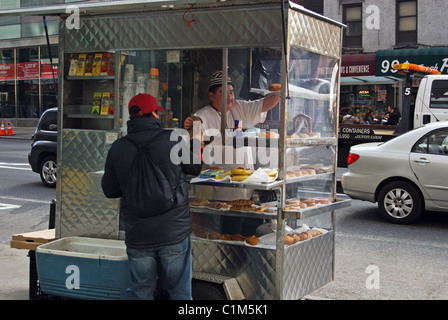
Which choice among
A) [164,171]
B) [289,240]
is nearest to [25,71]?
[289,240]

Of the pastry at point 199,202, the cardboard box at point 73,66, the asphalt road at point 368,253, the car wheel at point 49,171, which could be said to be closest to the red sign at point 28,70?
the car wheel at point 49,171

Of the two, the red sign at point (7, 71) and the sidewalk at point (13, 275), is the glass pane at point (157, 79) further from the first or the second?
the red sign at point (7, 71)

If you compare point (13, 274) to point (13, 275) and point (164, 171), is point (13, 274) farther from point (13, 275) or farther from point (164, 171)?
point (164, 171)

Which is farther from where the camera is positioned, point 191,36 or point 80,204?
point 80,204

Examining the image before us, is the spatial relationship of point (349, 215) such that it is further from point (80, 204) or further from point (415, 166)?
point (80, 204)

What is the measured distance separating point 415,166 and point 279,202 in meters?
4.97

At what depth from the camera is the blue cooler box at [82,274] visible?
4609mm

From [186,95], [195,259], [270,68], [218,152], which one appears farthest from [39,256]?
[270,68]

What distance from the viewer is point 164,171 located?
394cm

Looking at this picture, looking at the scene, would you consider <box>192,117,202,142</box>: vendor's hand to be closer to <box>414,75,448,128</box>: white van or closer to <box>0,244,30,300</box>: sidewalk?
<box>0,244,30,300</box>: sidewalk

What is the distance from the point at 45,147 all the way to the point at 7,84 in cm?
2374

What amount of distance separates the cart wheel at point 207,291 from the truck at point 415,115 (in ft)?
28.2

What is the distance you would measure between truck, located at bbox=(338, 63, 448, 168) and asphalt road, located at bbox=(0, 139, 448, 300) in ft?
8.80

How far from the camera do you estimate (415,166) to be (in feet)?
29.0
